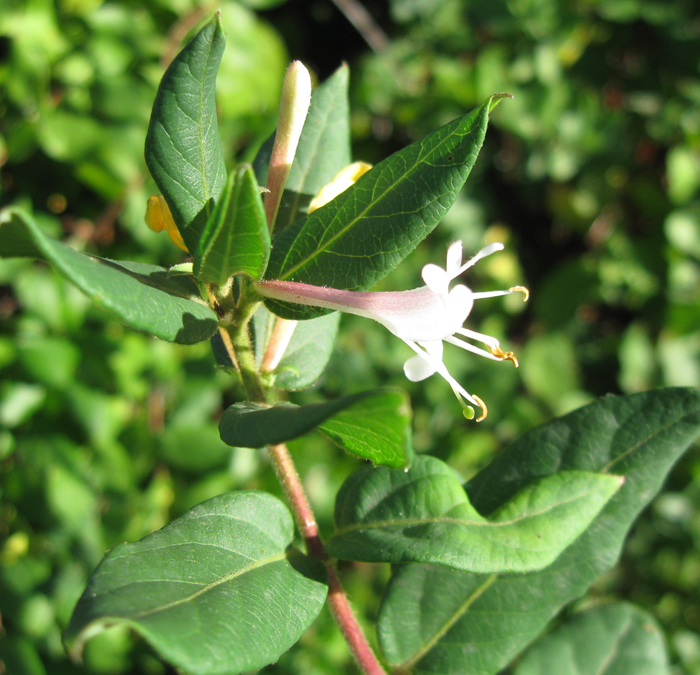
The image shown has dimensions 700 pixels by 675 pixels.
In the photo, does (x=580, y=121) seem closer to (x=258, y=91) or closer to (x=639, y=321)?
(x=639, y=321)

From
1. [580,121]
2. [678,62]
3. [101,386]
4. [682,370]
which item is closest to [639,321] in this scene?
[682,370]

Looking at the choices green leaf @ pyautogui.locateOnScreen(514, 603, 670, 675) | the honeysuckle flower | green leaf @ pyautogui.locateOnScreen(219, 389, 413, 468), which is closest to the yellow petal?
the honeysuckle flower

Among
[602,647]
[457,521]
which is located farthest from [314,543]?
[602,647]

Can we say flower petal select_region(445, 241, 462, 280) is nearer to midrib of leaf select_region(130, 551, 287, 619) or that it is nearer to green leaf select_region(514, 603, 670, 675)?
midrib of leaf select_region(130, 551, 287, 619)

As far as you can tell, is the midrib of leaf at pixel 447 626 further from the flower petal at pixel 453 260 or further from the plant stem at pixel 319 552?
the flower petal at pixel 453 260

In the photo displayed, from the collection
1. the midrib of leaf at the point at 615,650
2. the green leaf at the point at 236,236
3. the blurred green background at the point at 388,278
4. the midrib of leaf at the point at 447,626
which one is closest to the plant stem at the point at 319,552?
the midrib of leaf at the point at 447,626
